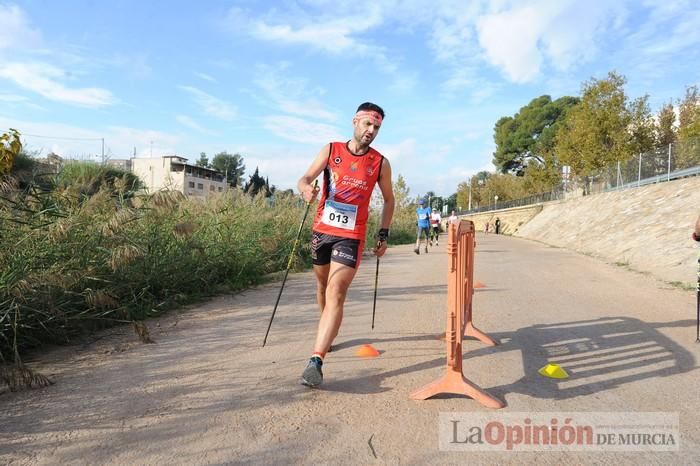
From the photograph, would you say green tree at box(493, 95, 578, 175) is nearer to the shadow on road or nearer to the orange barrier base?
the shadow on road

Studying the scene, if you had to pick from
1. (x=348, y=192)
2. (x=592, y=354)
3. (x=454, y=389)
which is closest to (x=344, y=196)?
(x=348, y=192)

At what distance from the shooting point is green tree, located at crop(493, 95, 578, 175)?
2928 inches

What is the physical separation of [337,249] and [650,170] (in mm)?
26060

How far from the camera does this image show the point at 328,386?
145 inches

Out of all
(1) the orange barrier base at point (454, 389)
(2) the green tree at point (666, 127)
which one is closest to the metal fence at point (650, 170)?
(2) the green tree at point (666, 127)

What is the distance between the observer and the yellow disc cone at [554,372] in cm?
393

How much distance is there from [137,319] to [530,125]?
79.1 metres

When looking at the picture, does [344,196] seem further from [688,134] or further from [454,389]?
[688,134]

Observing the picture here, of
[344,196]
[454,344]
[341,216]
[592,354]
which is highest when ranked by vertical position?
[344,196]

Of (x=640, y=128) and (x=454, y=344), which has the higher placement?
(x=640, y=128)

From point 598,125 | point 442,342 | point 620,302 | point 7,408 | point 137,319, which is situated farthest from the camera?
point 598,125

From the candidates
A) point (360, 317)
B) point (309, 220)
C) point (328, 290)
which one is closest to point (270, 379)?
point (328, 290)

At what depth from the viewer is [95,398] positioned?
133 inches

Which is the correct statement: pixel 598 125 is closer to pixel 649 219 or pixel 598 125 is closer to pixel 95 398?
pixel 649 219
